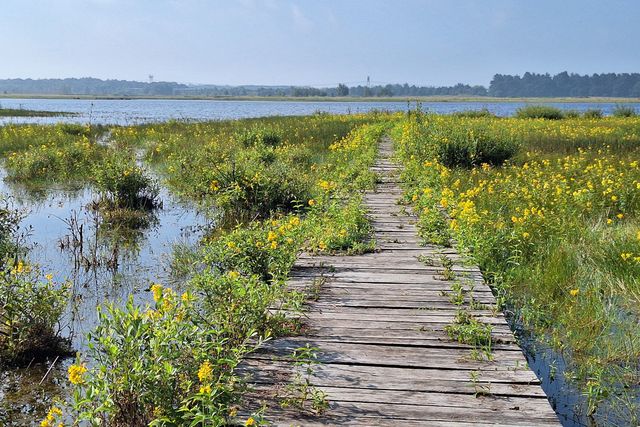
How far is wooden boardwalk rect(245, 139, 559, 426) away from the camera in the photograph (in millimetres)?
3039

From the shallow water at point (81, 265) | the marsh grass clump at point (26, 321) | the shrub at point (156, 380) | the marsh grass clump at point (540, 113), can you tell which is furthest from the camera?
the marsh grass clump at point (540, 113)

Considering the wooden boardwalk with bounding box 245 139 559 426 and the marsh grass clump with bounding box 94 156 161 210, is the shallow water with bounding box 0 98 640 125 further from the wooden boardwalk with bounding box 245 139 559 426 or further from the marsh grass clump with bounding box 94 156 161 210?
the wooden boardwalk with bounding box 245 139 559 426

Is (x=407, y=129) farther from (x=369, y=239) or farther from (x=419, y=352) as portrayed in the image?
(x=419, y=352)

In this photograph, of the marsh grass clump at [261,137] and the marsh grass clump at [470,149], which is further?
the marsh grass clump at [261,137]

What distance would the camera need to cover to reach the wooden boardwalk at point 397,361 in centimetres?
304

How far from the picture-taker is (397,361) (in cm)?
361

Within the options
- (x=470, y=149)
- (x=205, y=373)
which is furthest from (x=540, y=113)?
(x=205, y=373)

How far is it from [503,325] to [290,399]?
183 cm

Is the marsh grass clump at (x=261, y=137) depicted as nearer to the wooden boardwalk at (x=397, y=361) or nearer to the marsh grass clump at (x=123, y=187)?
the marsh grass clump at (x=123, y=187)

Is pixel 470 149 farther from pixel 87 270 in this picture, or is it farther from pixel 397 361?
pixel 397 361

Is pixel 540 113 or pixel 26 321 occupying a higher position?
pixel 540 113

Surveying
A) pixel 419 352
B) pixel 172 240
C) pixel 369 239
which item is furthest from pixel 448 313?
pixel 172 240

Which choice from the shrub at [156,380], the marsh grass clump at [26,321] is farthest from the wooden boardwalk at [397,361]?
the marsh grass clump at [26,321]

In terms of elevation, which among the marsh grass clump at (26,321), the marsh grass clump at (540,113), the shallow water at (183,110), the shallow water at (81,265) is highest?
the marsh grass clump at (540,113)
